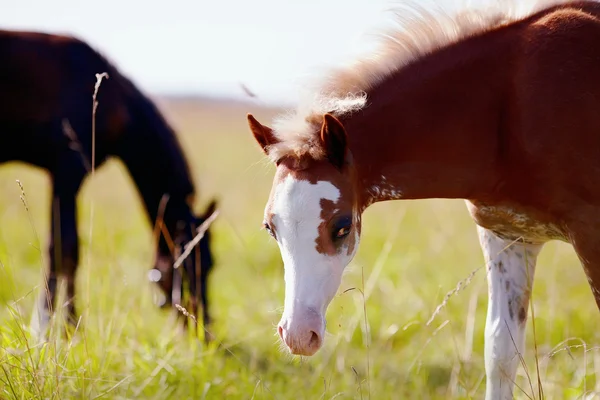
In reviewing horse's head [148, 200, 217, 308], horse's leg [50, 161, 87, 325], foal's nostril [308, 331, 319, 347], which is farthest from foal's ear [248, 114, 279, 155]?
horse's leg [50, 161, 87, 325]

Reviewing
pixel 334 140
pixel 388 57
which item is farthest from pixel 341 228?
pixel 388 57

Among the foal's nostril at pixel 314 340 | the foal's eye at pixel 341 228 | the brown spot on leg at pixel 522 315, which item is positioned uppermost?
the foal's eye at pixel 341 228

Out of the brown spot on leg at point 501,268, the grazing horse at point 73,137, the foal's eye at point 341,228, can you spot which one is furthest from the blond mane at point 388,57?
the grazing horse at point 73,137

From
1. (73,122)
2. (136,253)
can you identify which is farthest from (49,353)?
(136,253)

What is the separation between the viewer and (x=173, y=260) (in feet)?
17.3

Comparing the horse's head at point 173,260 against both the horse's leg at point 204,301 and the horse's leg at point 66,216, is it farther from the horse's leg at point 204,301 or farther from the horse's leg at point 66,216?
the horse's leg at point 66,216

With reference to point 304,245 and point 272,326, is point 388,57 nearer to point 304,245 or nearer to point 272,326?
point 304,245

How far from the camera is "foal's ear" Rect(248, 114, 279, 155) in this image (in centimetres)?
281

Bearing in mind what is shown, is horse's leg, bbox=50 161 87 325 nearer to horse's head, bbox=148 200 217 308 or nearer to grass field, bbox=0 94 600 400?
grass field, bbox=0 94 600 400

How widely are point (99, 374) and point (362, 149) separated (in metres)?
1.49

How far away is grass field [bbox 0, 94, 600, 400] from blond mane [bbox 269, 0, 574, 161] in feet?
1.08

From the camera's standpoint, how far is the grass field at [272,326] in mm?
3088

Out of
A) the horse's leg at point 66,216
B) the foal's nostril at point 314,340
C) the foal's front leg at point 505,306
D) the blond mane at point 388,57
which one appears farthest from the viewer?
the horse's leg at point 66,216

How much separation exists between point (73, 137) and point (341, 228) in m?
2.99
